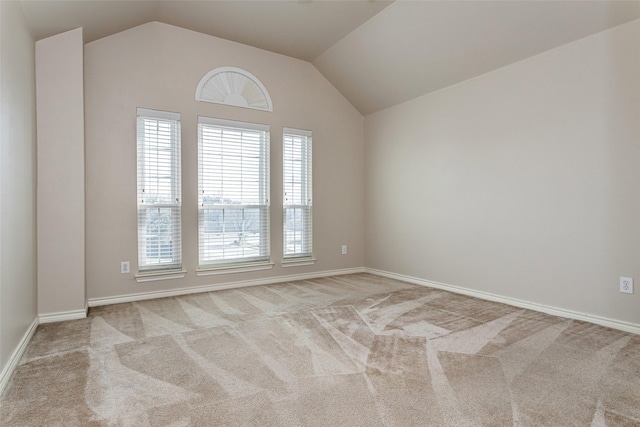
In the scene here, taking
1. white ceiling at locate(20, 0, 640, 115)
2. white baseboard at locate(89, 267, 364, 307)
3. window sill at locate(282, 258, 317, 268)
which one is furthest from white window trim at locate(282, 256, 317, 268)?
white ceiling at locate(20, 0, 640, 115)

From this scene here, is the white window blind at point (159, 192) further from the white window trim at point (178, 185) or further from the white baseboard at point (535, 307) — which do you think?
the white baseboard at point (535, 307)

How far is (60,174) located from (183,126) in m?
1.35

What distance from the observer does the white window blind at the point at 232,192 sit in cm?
412

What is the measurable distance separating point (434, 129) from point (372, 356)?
3088 mm

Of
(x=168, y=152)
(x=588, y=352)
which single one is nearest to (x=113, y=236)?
(x=168, y=152)

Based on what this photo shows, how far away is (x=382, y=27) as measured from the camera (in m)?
3.83

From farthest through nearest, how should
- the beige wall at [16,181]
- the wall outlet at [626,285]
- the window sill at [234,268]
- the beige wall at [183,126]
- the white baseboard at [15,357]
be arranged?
the window sill at [234,268]
the beige wall at [183,126]
the wall outlet at [626,285]
the beige wall at [16,181]
the white baseboard at [15,357]

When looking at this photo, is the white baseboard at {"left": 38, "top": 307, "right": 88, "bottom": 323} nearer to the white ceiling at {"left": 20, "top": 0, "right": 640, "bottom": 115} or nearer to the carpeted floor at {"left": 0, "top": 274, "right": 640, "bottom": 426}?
the carpeted floor at {"left": 0, "top": 274, "right": 640, "bottom": 426}

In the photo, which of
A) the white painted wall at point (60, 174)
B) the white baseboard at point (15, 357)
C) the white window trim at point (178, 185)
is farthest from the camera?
the white window trim at point (178, 185)

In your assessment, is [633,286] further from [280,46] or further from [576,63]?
[280,46]

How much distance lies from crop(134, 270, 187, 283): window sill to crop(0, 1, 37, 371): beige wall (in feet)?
3.18

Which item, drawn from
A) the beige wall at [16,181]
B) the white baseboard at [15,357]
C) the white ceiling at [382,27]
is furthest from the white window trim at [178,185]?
the white baseboard at [15,357]

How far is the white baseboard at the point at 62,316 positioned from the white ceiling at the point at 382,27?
239cm

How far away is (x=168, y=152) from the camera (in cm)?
388
